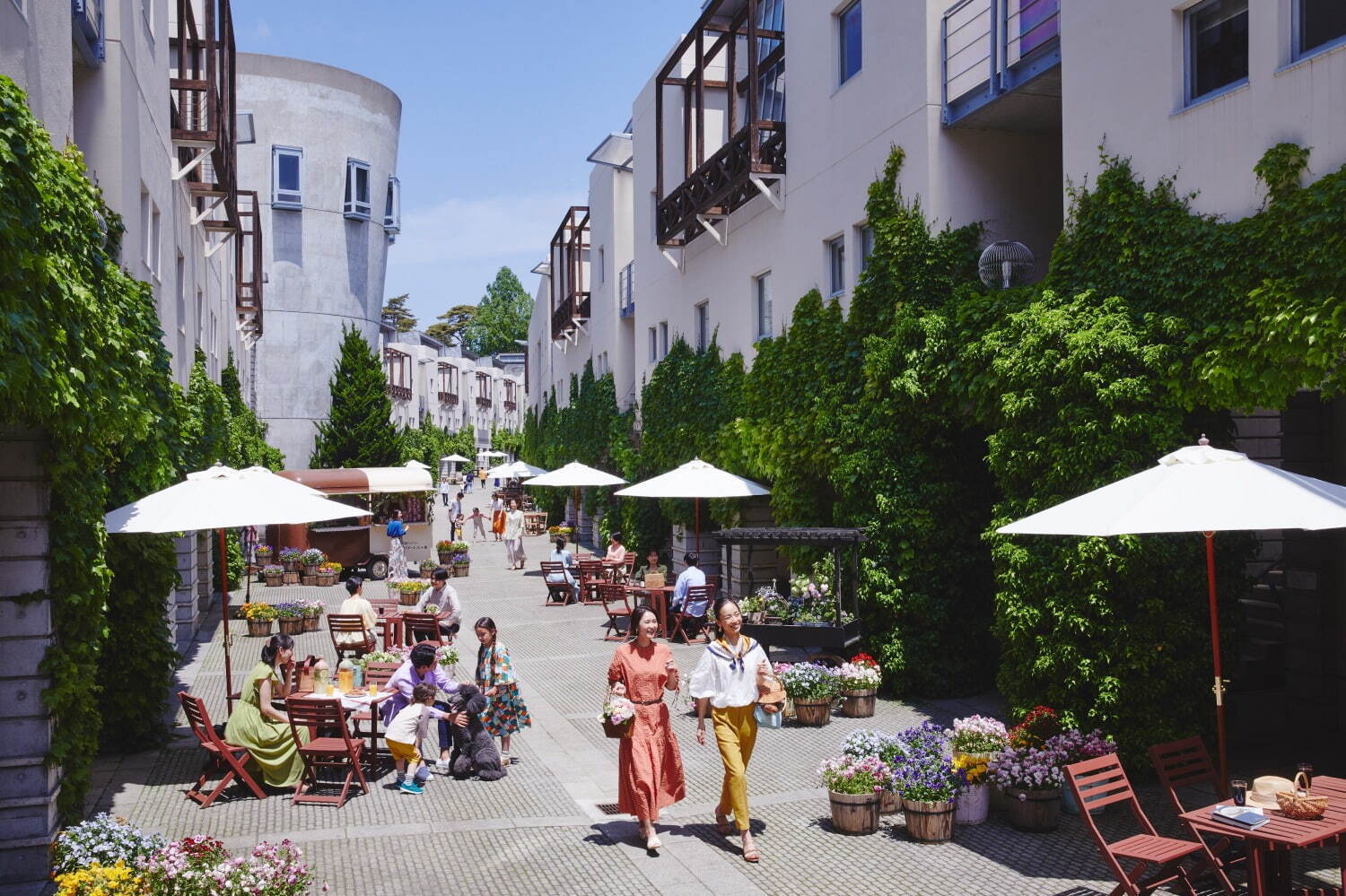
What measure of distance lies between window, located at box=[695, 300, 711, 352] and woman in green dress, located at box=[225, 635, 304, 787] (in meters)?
14.6

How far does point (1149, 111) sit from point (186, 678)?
47.5 feet

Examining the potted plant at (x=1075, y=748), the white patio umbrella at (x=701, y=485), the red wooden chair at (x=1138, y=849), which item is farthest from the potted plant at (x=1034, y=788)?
the white patio umbrella at (x=701, y=485)

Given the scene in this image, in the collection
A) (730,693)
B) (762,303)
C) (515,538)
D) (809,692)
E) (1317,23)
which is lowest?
(809,692)

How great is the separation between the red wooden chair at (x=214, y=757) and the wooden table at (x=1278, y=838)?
7.80 metres

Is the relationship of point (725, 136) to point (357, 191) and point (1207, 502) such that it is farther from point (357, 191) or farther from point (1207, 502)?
point (357, 191)

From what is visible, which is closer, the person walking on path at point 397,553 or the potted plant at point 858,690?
the potted plant at point 858,690

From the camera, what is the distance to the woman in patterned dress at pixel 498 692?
11.2 meters

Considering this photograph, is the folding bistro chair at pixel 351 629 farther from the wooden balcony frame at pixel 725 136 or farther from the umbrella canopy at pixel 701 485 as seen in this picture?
the wooden balcony frame at pixel 725 136

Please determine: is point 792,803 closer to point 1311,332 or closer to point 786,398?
point 1311,332

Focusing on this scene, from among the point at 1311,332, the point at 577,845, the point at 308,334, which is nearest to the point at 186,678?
the point at 577,845

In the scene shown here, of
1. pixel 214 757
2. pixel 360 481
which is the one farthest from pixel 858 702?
pixel 360 481

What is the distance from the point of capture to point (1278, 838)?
20.8 feet

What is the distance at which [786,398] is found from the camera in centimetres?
1769

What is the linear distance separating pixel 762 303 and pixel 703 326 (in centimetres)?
353
